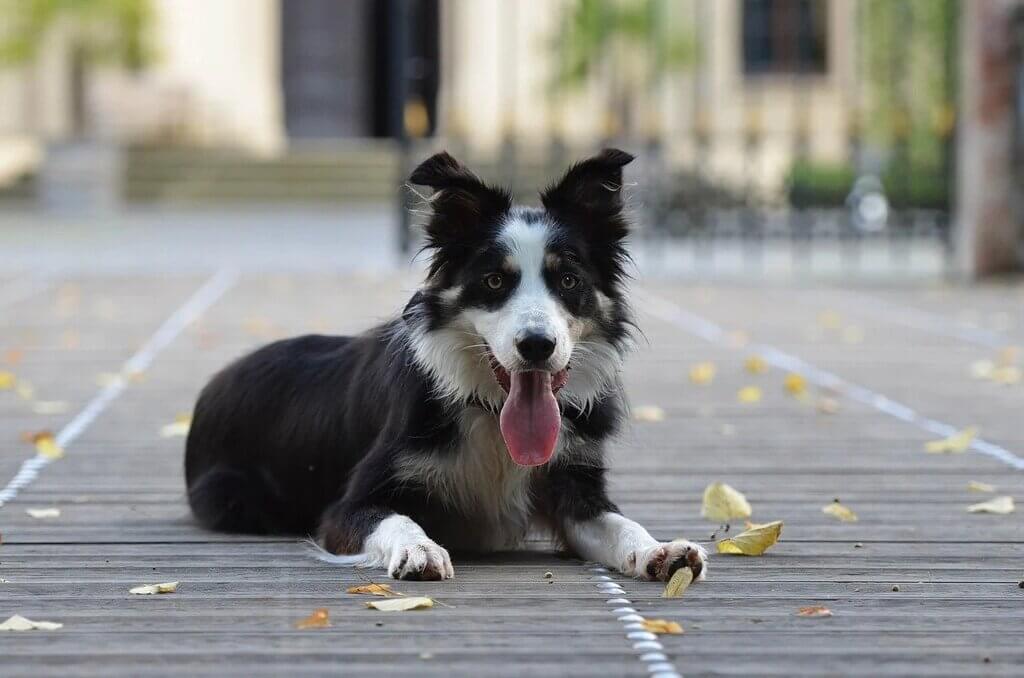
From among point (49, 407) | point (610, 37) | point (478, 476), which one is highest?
point (610, 37)

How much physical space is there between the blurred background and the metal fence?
0.07 m

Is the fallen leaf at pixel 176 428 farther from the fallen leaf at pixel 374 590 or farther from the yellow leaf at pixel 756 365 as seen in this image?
the yellow leaf at pixel 756 365

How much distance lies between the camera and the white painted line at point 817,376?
6008 mm

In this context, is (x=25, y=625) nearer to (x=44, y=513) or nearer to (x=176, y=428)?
(x=44, y=513)

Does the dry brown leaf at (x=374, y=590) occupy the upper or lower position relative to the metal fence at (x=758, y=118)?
lower

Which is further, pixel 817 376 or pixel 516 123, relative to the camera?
pixel 516 123

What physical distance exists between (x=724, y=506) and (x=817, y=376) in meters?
3.53

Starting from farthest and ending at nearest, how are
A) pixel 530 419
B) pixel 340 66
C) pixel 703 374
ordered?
pixel 340 66 < pixel 703 374 < pixel 530 419

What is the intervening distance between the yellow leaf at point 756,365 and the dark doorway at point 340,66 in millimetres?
24775

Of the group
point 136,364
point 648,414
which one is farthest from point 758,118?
point 648,414

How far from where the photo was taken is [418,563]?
3.79m

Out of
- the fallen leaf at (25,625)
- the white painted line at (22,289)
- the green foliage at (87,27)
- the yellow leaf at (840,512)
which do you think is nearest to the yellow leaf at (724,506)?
the yellow leaf at (840,512)

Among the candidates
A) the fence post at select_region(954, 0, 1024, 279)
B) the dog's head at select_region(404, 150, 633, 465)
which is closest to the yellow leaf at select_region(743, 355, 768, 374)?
the dog's head at select_region(404, 150, 633, 465)

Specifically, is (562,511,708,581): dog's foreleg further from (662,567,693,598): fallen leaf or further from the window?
the window
